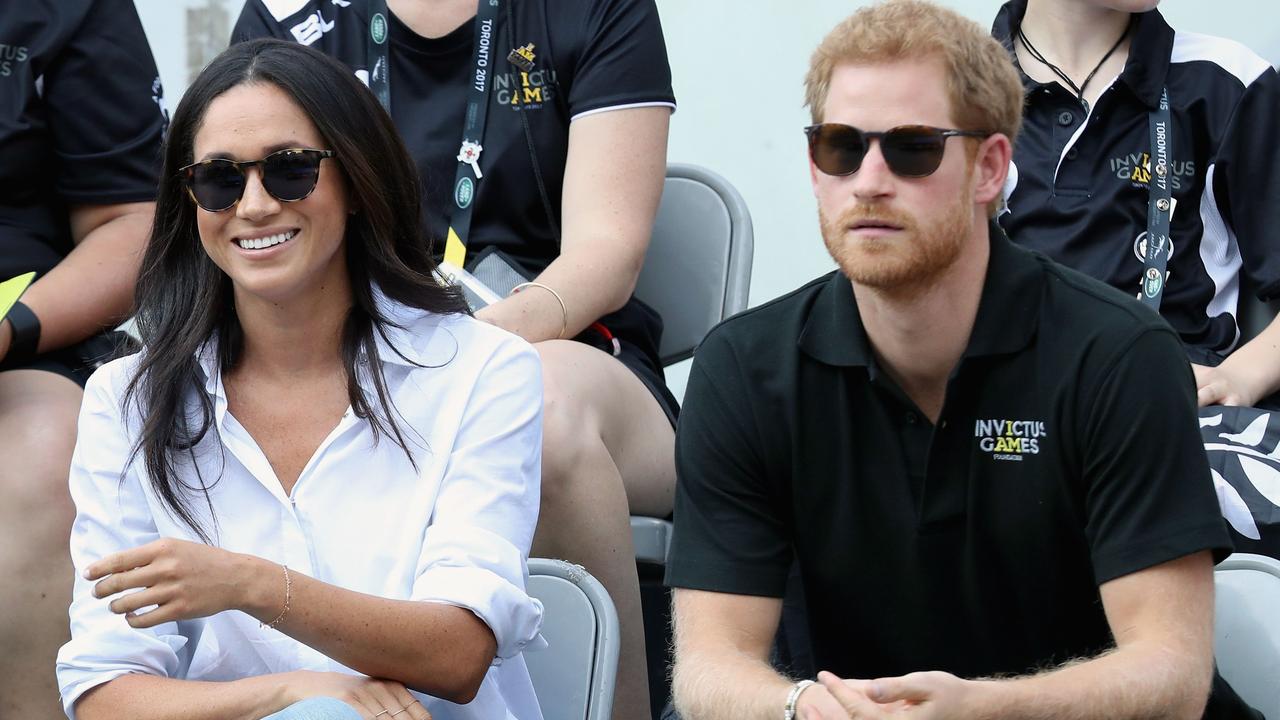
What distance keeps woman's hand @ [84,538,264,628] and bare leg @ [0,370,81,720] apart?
2.33 ft

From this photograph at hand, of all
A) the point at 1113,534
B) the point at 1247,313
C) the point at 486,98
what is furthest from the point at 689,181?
the point at 1113,534

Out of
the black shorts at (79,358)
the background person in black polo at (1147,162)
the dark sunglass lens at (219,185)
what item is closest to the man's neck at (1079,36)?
the background person in black polo at (1147,162)

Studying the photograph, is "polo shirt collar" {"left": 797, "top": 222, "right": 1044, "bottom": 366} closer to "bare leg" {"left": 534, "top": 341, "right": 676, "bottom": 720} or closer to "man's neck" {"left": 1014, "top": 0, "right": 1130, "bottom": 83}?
"bare leg" {"left": 534, "top": 341, "right": 676, "bottom": 720}

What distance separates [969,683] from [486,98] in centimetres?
166

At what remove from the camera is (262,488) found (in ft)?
7.35

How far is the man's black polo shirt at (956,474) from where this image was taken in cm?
211

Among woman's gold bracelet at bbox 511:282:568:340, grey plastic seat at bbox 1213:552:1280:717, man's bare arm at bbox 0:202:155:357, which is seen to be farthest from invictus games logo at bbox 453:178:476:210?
grey plastic seat at bbox 1213:552:1280:717

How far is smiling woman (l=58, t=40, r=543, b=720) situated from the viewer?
2.06 m

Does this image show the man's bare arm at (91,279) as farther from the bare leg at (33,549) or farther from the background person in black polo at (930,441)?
the background person in black polo at (930,441)

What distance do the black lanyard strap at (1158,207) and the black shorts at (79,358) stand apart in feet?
6.27

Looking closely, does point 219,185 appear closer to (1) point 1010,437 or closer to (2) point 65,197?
(2) point 65,197

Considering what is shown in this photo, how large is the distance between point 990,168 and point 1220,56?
4.12 feet

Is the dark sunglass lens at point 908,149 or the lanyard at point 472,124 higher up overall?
the dark sunglass lens at point 908,149

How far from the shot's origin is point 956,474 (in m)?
2.19
